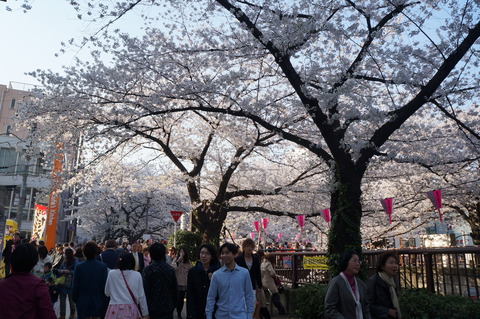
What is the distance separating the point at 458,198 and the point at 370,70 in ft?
33.0

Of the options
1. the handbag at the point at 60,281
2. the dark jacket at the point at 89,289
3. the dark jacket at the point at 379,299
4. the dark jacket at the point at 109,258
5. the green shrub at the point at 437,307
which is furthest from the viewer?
the handbag at the point at 60,281

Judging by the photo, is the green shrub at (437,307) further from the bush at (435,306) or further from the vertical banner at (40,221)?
the vertical banner at (40,221)

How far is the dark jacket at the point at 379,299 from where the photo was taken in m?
4.61

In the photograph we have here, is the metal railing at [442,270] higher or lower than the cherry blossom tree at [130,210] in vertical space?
lower

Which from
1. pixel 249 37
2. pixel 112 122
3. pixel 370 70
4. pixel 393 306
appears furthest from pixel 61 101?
pixel 393 306

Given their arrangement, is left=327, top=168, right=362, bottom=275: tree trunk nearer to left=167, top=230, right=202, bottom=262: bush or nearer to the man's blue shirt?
the man's blue shirt

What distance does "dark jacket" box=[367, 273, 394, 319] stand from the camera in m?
4.61

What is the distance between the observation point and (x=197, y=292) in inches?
222

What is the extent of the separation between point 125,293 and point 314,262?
288 inches

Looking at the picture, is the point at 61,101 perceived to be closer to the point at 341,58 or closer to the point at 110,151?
the point at 110,151

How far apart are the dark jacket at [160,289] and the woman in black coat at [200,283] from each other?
264 millimetres

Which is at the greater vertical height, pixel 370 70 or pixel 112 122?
pixel 370 70

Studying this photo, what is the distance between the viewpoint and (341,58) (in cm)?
1126

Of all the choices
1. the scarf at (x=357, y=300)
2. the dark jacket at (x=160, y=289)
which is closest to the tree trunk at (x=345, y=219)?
the dark jacket at (x=160, y=289)
